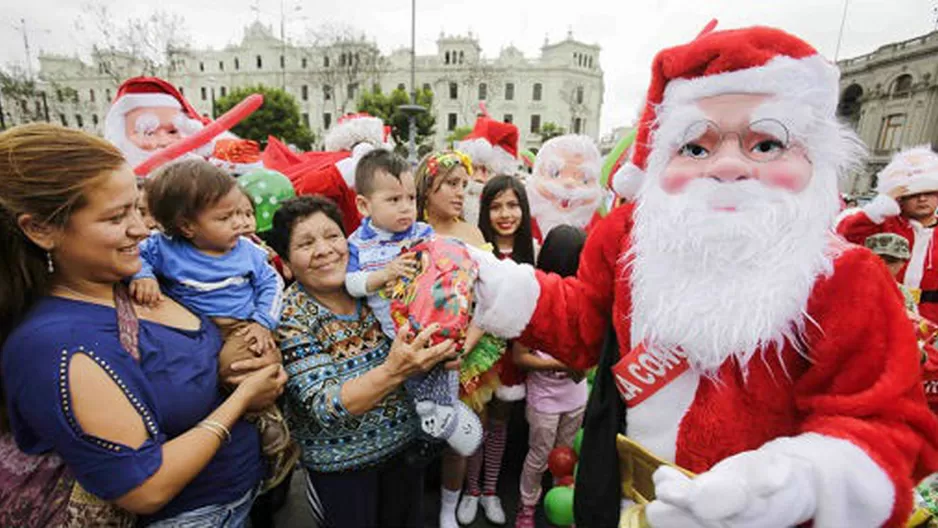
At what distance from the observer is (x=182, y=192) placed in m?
1.51

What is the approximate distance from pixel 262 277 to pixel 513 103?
50.9 m

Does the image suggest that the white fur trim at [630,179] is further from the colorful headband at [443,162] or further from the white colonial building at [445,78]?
the white colonial building at [445,78]

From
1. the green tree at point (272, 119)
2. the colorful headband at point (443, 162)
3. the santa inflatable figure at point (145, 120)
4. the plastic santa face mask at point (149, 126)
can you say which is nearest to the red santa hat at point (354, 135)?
the santa inflatable figure at point (145, 120)

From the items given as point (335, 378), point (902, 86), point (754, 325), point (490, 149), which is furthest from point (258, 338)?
point (902, 86)

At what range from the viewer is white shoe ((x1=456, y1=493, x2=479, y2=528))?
8.64 ft

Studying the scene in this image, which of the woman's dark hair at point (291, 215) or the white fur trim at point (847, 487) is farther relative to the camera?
the woman's dark hair at point (291, 215)

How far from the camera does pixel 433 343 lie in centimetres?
139

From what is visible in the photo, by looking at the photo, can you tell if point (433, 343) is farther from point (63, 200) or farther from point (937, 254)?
point (937, 254)

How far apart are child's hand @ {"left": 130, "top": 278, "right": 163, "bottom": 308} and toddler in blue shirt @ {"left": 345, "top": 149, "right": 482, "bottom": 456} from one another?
0.59 m

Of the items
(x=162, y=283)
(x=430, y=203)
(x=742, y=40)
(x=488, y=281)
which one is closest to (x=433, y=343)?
(x=488, y=281)

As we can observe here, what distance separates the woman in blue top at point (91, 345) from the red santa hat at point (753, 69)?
1.58 m

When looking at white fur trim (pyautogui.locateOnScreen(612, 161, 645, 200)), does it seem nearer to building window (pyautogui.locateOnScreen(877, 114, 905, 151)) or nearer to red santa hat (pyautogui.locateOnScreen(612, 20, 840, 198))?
red santa hat (pyautogui.locateOnScreen(612, 20, 840, 198))

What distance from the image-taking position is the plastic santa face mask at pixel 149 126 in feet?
9.59

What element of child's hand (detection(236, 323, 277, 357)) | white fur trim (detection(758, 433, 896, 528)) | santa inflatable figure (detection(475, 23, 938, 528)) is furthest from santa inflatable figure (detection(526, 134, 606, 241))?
white fur trim (detection(758, 433, 896, 528))
